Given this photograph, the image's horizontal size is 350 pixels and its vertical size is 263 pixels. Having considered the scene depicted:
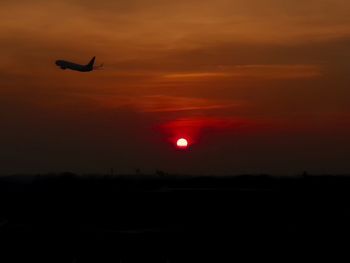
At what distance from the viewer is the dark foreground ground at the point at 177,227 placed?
124 feet

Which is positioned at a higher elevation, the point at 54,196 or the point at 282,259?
the point at 54,196

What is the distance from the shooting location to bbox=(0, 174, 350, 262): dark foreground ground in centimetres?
3784

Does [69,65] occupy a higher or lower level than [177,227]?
higher

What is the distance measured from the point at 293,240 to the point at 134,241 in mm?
9112

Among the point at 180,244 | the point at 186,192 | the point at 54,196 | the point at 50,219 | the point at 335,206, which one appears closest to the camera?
the point at 180,244

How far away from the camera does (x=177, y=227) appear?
54.9m

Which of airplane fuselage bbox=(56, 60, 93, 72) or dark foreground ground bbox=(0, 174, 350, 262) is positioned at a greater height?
airplane fuselage bbox=(56, 60, 93, 72)

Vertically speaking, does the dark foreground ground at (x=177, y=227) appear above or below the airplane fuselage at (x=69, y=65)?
below

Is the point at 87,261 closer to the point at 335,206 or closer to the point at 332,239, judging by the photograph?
the point at 332,239

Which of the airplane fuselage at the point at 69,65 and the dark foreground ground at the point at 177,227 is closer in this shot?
the dark foreground ground at the point at 177,227

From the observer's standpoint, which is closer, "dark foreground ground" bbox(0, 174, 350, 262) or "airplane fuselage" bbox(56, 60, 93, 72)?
"dark foreground ground" bbox(0, 174, 350, 262)

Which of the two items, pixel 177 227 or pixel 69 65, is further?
pixel 69 65

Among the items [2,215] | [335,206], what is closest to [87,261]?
[2,215]

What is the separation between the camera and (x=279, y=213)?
6531cm
